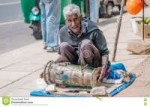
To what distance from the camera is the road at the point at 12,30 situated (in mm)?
10063

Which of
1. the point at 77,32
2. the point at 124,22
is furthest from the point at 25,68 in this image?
the point at 124,22

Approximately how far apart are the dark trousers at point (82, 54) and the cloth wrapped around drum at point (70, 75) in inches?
4.2

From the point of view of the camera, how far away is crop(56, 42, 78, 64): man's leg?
6.15 metres

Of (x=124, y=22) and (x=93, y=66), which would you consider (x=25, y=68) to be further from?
(x=124, y=22)

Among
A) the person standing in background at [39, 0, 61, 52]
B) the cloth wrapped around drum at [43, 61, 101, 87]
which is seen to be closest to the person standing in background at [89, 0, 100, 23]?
the person standing in background at [39, 0, 61, 52]

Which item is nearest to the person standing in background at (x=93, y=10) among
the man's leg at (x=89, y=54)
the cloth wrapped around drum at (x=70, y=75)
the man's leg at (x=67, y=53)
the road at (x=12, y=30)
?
the road at (x=12, y=30)

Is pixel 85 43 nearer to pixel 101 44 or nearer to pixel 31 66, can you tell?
pixel 101 44

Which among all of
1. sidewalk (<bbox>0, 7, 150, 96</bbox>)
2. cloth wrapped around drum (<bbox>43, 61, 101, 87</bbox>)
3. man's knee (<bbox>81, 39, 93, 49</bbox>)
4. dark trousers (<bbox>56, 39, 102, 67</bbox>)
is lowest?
sidewalk (<bbox>0, 7, 150, 96</bbox>)

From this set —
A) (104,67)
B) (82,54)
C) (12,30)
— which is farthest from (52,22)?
(12,30)

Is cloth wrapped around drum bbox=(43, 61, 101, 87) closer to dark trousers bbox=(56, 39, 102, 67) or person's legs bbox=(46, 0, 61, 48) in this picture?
dark trousers bbox=(56, 39, 102, 67)

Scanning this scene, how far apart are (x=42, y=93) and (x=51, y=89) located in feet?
0.59

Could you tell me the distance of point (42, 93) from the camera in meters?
5.66

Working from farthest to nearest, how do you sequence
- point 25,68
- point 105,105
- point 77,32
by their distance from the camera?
point 25,68, point 77,32, point 105,105

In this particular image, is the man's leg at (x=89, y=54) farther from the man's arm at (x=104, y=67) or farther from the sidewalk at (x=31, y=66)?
the sidewalk at (x=31, y=66)
